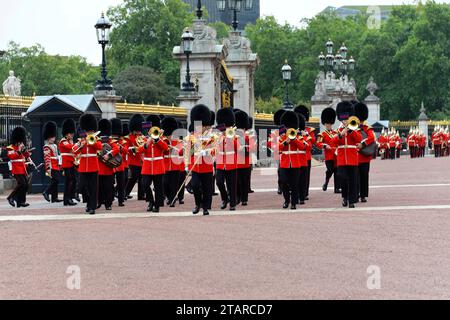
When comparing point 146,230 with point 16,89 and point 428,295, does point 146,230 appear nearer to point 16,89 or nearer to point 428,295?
point 428,295

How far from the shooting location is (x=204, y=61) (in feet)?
87.7

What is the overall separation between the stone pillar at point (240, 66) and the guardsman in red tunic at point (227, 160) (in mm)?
14698

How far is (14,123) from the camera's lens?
21156 mm

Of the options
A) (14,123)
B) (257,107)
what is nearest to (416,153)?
(257,107)

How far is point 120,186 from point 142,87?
4208 cm

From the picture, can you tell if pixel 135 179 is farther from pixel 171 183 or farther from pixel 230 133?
pixel 230 133

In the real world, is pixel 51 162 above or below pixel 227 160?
below

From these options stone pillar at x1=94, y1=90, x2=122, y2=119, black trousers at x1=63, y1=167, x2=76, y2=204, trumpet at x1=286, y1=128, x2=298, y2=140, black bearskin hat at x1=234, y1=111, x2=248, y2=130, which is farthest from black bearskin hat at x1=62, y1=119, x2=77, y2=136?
stone pillar at x1=94, y1=90, x2=122, y2=119

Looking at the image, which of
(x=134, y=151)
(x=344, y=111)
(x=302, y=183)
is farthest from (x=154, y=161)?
(x=344, y=111)

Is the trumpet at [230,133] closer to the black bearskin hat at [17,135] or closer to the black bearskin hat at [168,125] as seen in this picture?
the black bearskin hat at [168,125]
